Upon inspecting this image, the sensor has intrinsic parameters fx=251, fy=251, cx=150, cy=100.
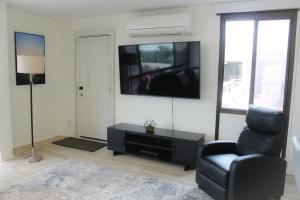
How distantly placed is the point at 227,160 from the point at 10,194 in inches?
93.4

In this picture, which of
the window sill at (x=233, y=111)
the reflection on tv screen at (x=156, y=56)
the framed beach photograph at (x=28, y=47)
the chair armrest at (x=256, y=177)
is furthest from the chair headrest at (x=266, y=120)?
the framed beach photograph at (x=28, y=47)

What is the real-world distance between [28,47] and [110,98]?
1.62 m

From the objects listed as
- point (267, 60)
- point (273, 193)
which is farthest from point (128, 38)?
point (273, 193)

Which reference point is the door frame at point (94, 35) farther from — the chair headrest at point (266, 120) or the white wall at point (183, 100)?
the chair headrest at point (266, 120)

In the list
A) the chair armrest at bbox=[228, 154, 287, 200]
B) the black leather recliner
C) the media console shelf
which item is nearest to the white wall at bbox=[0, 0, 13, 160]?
the media console shelf

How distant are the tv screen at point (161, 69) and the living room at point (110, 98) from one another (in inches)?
3.9

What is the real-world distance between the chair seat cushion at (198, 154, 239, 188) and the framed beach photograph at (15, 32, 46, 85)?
10.5ft

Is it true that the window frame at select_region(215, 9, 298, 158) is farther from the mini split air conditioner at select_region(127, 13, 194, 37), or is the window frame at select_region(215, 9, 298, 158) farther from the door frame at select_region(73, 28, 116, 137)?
the door frame at select_region(73, 28, 116, 137)

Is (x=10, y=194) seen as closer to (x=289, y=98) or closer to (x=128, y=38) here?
(x=128, y=38)

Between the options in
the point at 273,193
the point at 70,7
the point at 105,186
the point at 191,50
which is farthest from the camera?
the point at 70,7

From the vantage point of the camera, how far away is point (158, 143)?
12.4ft

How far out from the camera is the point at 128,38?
421 centimetres

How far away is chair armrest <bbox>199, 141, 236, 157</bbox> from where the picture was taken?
2.87 meters

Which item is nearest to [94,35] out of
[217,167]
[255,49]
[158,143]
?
[158,143]
